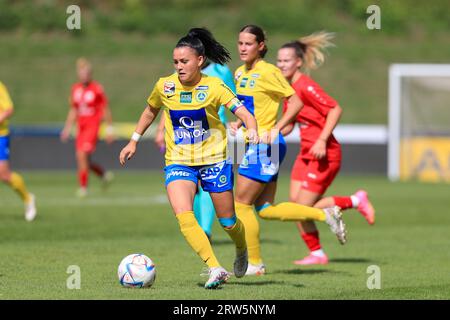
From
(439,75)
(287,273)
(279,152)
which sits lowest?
(287,273)

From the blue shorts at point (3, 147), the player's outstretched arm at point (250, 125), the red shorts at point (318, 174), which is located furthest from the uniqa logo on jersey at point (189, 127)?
the blue shorts at point (3, 147)

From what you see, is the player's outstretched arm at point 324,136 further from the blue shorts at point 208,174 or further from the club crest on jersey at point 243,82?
the blue shorts at point 208,174

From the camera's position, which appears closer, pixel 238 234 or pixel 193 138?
pixel 193 138

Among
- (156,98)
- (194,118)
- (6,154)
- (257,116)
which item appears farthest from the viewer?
(6,154)

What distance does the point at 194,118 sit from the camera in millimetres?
8391

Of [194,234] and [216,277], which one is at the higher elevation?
[194,234]

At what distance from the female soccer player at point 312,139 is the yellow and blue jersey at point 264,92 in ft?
2.87

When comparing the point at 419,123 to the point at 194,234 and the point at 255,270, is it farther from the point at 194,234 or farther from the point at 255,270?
the point at 194,234

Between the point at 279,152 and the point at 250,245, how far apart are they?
0.94 meters

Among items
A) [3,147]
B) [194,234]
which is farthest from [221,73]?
[3,147]

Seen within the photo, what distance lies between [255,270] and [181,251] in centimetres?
207

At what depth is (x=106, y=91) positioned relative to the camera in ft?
117
